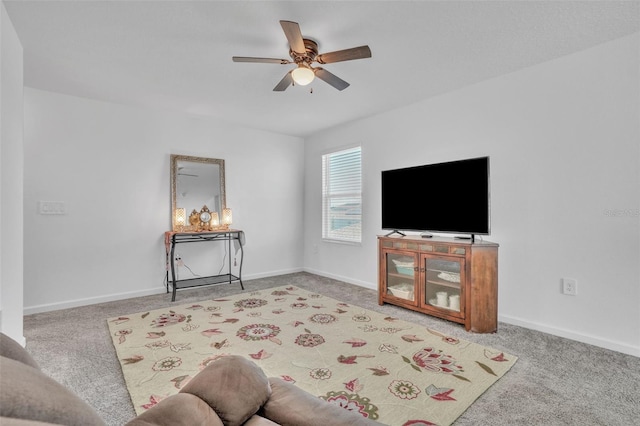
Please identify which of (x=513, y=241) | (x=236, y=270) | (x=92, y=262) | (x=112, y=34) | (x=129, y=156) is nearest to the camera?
(x=112, y=34)

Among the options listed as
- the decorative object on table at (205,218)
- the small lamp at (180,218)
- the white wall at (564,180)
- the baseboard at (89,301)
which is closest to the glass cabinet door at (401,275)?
the white wall at (564,180)

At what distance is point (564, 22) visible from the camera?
7.31 ft

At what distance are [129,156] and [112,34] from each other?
192 cm

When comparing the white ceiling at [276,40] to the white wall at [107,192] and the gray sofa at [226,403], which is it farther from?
the gray sofa at [226,403]

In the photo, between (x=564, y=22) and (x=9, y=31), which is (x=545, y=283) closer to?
(x=564, y=22)

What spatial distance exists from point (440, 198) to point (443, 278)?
81 centimetres

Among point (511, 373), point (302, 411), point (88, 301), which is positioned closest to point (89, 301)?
point (88, 301)

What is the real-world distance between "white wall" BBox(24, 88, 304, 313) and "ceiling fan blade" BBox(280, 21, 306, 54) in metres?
2.75

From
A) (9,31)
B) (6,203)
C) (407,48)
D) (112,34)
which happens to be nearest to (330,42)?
(407,48)

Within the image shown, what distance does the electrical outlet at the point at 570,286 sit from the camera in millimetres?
2666

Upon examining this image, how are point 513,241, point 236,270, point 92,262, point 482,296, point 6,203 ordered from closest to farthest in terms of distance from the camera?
point 6,203, point 482,296, point 513,241, point 92,262, point 236,270

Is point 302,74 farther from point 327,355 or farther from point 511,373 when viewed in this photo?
point 511,373

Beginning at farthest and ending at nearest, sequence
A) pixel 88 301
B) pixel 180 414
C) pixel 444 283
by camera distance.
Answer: pixel 88 301 → pixel 444 283 → pixel 180 414

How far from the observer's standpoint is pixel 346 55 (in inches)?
90.0
